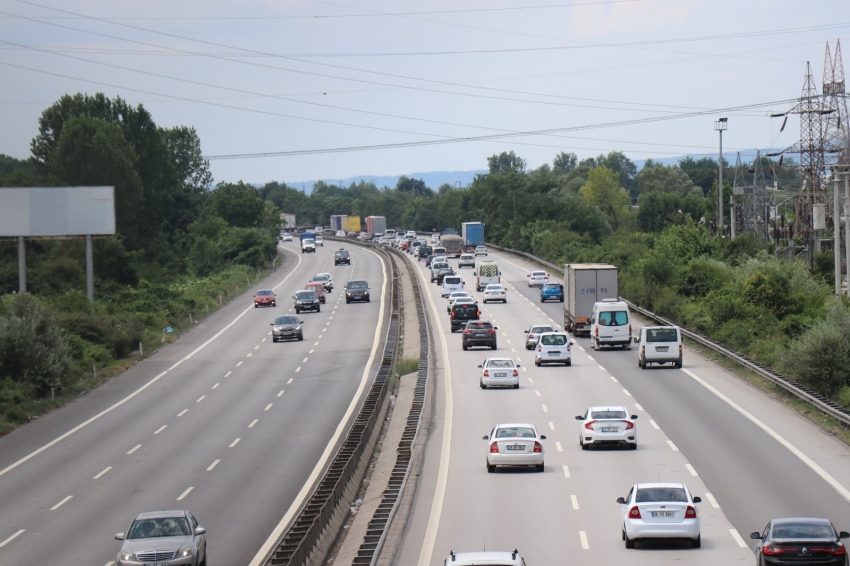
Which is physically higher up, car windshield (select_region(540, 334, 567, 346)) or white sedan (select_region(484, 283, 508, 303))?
white sedan (select_region(484, 283, 508, 303))

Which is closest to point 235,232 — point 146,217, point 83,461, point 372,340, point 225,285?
point 146,217

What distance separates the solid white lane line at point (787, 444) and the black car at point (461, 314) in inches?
860

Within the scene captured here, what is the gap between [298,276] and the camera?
4432 inches

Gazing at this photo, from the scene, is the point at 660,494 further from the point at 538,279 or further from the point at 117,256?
the point at 117,256

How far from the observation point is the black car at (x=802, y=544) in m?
16.6

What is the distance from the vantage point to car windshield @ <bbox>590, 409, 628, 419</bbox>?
104ft

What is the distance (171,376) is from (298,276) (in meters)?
57.4

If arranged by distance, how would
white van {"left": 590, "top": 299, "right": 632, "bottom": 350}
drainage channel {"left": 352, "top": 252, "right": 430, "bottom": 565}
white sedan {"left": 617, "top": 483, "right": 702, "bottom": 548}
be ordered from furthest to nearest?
white van {"left": 590, "top": 299, "right": 632, "bottom": 350}
white sedan {"left": 617, "top": 483, "right": 702, "bottom": 548}
drainage channel {"left": 352, "top": 252, "right": 430, "bottom": 565}

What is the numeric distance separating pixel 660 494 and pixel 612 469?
8155mm

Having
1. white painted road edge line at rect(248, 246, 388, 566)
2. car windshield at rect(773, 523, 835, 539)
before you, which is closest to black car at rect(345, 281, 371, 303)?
white painted road edge line at rect(248, 246, 388, 566)

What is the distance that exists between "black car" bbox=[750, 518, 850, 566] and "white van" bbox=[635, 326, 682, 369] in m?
30.8

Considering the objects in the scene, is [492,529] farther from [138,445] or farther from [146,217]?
[146,217]

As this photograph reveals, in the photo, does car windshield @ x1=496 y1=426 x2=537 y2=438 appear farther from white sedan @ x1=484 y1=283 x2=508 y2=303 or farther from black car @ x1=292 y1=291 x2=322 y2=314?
black car @ x1=292 y1=291 x2=322 y2=314

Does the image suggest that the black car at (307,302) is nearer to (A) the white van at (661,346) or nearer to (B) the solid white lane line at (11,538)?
(A) the white van at (661,346)
